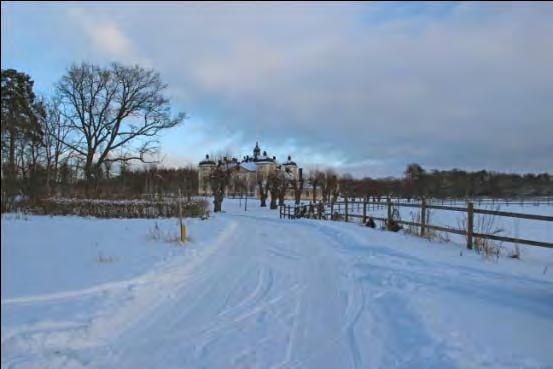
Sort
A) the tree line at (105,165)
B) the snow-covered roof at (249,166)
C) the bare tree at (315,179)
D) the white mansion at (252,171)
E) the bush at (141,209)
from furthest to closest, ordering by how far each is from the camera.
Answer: the snow-covered roof at (249,166) → the white mansion at (252,171) → the bare tree at (315,179) → the bush at (141,209) → the tree line at (105,165)

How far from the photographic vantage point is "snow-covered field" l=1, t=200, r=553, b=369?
2.80 m

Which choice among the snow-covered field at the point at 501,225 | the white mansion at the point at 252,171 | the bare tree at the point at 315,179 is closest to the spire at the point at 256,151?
the white mansion at the point at 252,171

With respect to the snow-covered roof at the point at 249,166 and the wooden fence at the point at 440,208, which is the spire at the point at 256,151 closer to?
the snow-covered roof at the point at 249,166

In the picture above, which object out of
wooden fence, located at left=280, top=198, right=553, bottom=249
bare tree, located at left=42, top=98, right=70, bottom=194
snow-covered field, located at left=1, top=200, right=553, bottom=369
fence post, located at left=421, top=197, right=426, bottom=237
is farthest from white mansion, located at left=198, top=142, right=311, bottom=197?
bare tree, located at left=42, top=98, right=70, bottom=194

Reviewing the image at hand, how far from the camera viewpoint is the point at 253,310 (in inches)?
220

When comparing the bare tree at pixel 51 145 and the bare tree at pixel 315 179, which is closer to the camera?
the bare tree at pixel 51 145

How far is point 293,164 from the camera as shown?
410 ft

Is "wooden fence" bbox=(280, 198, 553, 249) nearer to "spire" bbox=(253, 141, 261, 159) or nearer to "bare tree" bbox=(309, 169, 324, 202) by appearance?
"bare tree" bbox=(309, 169, 324, 202)

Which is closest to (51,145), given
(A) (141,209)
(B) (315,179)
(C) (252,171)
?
(A) (141,209)

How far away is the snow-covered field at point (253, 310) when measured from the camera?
280 centimetres

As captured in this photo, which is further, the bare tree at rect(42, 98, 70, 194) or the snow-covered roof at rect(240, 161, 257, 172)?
the snow-covered roof at rect(240, 161, 257, 172)

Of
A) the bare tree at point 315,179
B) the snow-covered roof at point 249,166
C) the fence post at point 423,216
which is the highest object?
the snow-covered roof at point 249,166

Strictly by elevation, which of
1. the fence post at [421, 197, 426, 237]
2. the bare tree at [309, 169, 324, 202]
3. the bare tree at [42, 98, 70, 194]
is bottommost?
the fence post at [421, 197, 426, 237]

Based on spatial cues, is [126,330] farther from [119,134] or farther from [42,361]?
[119,134]
